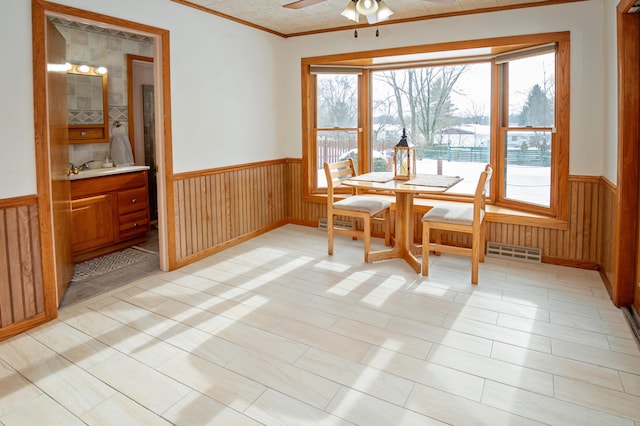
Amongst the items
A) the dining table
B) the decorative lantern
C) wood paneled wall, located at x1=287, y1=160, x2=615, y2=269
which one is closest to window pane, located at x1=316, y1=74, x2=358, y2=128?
the decorative lantern

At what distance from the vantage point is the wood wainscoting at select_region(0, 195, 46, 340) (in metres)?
2.70

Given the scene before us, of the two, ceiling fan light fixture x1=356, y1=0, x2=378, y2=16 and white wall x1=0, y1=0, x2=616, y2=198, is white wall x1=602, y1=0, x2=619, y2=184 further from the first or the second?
ceiling fan light fixture x1=356, y1=0, x2=378, y2=16

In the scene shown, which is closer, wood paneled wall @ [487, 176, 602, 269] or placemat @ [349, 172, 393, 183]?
wood paneled wall @ [487, 176, 602, 269]

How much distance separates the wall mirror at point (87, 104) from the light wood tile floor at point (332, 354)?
2.08m

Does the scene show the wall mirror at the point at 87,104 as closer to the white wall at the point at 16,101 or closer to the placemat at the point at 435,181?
the white wall at the point at 16,101

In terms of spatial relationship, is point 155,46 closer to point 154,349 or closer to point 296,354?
point 154,349

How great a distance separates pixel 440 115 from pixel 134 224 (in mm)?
3702

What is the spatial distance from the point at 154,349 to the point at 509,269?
307 cm

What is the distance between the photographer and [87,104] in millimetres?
4820

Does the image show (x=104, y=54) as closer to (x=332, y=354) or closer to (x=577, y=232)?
(x=332, y=354)

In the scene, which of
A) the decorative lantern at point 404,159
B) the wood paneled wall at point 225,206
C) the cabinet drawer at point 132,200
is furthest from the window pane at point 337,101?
the cabinet drawer at point 132,200

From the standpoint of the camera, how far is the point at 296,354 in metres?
2.52

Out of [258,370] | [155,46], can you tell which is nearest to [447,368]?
[258,370]

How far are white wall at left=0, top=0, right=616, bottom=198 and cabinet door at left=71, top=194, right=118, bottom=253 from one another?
41.6 inches
